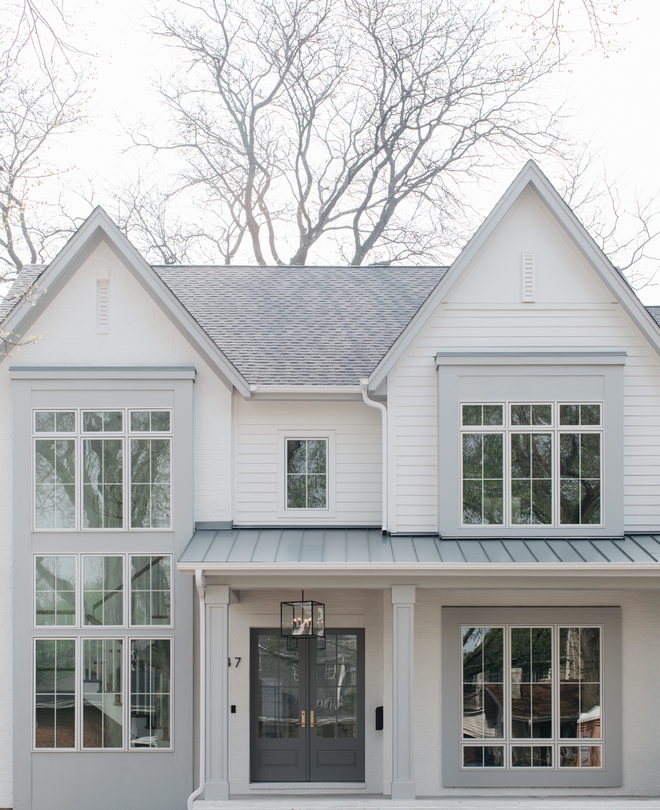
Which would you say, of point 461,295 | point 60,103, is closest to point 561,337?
point 461,295

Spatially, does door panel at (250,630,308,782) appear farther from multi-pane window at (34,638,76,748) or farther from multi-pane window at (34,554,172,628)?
multi-pane window at (34,638,76,748)

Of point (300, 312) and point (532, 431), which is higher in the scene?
point (300, 312)

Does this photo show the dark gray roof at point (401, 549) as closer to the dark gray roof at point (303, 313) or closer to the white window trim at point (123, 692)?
the white window trim at point (123, 692)

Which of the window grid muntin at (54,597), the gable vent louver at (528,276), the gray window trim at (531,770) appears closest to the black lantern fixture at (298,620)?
the gray window trim at (531,770)

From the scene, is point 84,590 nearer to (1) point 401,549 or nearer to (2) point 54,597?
A: (2) point 54,597

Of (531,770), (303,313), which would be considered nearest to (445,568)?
(531,770)

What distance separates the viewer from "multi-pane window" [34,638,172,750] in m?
10.2

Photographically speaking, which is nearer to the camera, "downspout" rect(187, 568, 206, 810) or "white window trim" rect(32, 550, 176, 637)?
"downspout" rect(187, 568, 206, 810)

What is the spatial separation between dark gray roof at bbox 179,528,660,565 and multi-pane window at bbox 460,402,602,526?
356 millimetres

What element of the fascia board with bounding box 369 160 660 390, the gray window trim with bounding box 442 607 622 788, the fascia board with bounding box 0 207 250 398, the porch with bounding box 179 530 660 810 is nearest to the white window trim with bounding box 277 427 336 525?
the porch with bounding box 179 530 660 810

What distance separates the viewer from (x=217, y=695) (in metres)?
9.41

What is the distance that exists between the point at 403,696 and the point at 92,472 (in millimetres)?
5080

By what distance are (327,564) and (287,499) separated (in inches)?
76.2

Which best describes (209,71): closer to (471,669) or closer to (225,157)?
(225,157)
